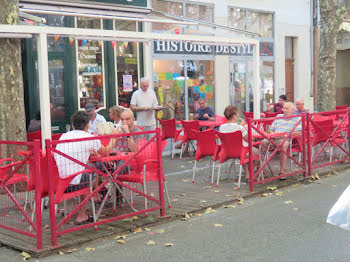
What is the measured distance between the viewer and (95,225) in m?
6.20

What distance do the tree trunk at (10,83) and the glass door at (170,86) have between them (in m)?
6.75

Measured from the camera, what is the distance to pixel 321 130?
991cm

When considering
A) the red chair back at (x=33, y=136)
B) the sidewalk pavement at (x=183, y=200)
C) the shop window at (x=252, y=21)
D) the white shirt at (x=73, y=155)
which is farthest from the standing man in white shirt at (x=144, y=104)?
the shop window at (x=252, y=21)

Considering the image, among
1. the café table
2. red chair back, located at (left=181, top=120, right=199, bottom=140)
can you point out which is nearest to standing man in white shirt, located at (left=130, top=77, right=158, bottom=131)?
red chair back, located at (left=181, top=120, right=199, bottom=140)

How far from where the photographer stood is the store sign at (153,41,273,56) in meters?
14.9

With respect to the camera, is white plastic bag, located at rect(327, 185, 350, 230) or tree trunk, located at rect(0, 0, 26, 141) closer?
white plastic bag, located at rect(327, 185, 350, 230)

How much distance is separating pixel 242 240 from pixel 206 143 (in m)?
3.37

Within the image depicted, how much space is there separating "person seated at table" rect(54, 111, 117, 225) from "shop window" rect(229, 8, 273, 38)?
11.6 meters

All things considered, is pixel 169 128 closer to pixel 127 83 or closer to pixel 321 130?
pixel 127 83

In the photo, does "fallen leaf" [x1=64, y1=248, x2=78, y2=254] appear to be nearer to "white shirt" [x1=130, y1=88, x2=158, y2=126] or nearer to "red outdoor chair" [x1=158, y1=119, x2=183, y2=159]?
"white shirt" [x1=130, y1=88, x2=158, y2=126]

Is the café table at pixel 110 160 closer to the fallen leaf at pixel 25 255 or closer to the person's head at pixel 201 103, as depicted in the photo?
the fallen leaf at pixel 25 255

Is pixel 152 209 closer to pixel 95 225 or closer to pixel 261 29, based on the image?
pixel 95 225

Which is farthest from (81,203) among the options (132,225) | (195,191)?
(195,191)

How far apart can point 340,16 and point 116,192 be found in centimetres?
986
